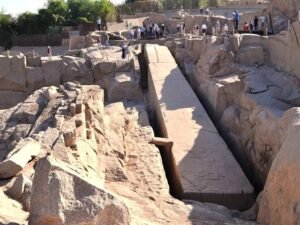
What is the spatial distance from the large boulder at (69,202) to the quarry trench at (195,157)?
4020mm

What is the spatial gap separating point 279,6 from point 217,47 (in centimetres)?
413

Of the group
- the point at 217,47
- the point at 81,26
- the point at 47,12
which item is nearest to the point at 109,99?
the point at 217,47

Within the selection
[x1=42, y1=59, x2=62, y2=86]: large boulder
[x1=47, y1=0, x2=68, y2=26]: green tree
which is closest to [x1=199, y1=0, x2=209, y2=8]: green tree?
[x1=47, y1=0, x2=68, y2=26]: green tree

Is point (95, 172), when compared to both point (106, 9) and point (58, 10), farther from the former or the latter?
point (58, 10)

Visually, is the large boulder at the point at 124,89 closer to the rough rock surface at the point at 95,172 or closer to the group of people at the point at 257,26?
the rough rock surface at the point at 95,172

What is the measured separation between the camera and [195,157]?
913 centimetres

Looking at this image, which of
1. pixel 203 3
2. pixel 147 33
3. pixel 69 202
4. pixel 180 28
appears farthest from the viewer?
pixel 203 3

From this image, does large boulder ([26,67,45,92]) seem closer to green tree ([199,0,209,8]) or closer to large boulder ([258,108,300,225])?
large boulder ([258,108,300,225])

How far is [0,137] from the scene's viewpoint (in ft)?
33.2

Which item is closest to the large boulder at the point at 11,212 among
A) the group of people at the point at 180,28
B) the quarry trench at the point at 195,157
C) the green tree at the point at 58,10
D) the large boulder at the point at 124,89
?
the quarry trench at the point at 195,157

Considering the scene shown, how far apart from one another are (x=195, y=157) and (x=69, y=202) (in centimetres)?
527

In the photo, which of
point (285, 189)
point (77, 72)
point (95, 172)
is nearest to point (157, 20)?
point (77, 72)

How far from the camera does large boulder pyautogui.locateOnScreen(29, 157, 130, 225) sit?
4.02m

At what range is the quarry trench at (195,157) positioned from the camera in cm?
807
